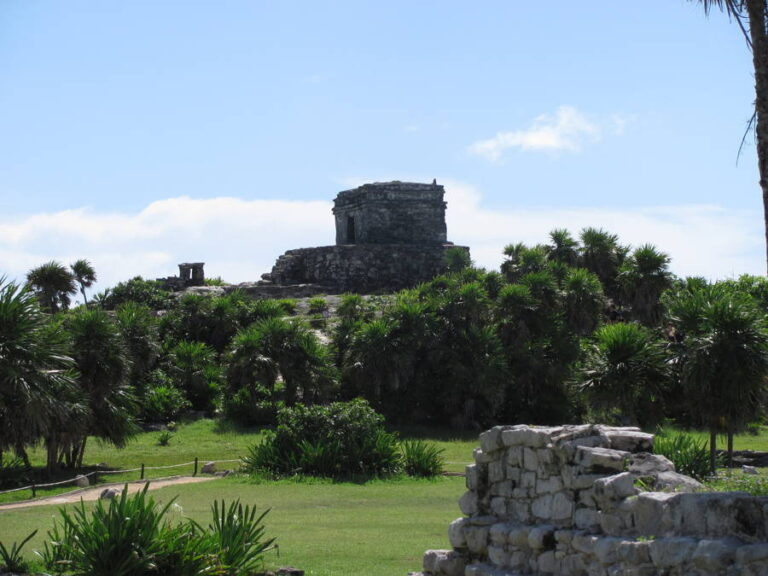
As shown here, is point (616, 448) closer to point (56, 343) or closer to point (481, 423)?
point (56, 343)

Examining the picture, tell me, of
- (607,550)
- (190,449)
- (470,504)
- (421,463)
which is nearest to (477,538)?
(470,504)

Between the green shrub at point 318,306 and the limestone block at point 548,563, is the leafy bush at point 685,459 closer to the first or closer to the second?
the limestone block at point 548,563

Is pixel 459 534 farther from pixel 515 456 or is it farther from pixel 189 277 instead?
pixel 189 277

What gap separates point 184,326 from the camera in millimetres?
33625

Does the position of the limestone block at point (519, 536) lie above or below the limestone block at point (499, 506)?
below

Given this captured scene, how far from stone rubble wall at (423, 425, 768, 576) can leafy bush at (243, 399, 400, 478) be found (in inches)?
416

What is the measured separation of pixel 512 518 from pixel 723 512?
Answer: 2715 millimetres

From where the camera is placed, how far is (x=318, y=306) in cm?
3575

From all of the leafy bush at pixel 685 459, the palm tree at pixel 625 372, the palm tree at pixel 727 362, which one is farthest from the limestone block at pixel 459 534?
the palm tree at pixel 625 372

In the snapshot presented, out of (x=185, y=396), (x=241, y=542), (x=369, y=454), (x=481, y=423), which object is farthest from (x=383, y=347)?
(x=241, y=542)

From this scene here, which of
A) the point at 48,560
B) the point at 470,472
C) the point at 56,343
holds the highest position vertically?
the point at 56,343

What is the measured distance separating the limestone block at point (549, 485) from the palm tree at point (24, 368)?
869cm

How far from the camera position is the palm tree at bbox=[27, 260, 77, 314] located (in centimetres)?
3531

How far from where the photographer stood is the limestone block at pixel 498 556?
870 centimetres
